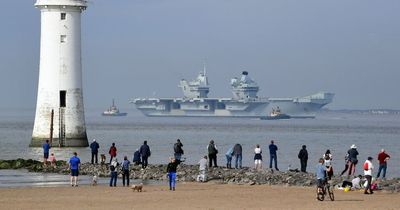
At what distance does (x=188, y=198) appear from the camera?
88.4ft

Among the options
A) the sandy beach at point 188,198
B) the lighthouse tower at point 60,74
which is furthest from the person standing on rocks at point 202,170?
the lighthouse tower at point 60,74

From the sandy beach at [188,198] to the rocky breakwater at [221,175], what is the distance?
54.4 inches

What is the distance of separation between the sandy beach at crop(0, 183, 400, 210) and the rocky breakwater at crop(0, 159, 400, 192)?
1381mm

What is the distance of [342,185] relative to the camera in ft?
98.1

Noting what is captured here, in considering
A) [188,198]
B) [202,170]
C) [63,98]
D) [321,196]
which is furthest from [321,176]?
[63,98]

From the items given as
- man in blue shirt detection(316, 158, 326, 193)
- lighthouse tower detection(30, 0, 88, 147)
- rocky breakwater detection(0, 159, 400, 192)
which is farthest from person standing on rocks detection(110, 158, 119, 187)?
lighthouse tower detection(30, 0, 88, 147)

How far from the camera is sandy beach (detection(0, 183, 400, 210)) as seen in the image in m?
24.8

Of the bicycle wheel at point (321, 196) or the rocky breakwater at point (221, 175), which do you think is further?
the rocky breakwater at point (221, 175)

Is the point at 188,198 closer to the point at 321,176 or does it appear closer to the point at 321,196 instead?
the point at 321,196

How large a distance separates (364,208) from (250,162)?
24.8 meters

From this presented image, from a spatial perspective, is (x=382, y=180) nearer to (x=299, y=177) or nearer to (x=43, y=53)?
(x=299, y=177)

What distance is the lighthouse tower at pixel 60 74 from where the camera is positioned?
162 feet

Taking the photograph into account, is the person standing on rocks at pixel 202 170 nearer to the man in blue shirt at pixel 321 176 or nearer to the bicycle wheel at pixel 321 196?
the bicycle wheel at pixel 321 196

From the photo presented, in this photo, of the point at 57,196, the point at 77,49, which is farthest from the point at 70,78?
the point at 57,196
